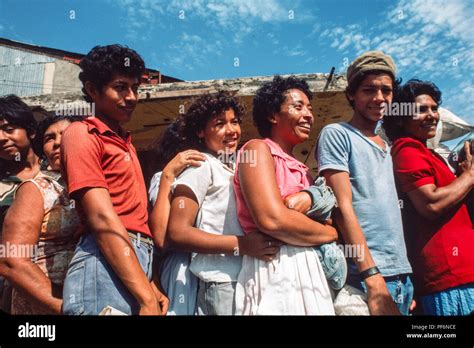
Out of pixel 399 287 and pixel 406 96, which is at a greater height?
pixel 406 96

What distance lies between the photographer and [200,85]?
3.79 metres

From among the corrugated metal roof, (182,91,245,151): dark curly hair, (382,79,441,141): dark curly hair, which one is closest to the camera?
(182,91,245,151): dark curly hair

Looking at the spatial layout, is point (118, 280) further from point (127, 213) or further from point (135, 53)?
point (135, 53)

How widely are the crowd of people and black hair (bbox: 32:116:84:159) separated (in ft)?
0.58

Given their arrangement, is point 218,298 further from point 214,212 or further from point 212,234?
point 214,212

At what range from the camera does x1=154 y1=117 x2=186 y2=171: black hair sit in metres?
2.45

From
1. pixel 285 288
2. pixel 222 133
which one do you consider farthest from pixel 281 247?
pixel 222 133

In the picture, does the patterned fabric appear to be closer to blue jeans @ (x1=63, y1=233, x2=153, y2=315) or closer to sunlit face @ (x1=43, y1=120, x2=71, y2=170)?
blue jeans @ (x1=63, y1=233, x2=153, y2=315)

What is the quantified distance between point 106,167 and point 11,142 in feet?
3.39

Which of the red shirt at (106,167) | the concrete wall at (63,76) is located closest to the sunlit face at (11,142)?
the red shirt at (106,167)

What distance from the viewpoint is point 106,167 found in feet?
5.61

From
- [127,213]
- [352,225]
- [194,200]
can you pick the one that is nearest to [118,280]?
[127,213]

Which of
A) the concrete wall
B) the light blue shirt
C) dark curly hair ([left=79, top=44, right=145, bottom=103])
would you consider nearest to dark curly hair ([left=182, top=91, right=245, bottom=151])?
dark curly hair ([left=79, top=44, right=145, bottom=103])
